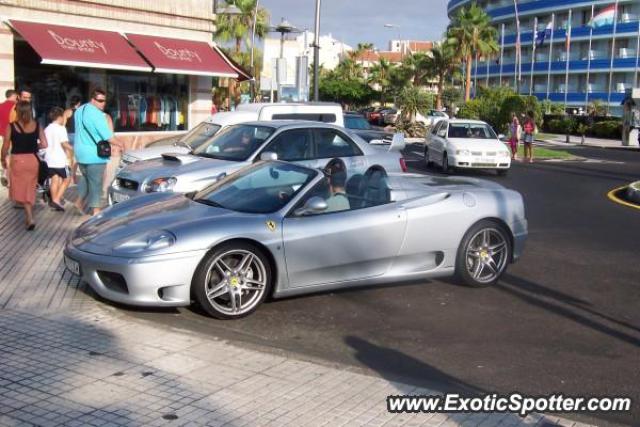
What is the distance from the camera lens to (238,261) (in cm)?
633

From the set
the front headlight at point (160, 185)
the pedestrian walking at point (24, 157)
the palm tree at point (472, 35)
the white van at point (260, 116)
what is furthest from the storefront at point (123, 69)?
the palm tree at point (472, 35)

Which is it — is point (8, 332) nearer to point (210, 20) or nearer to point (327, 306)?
point (327, 306)

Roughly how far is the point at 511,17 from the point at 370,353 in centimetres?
8364

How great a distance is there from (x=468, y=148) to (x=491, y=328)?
14.9 m

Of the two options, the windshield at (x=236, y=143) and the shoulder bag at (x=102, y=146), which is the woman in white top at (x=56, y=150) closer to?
the shoulder bag at (x=102, y=146)

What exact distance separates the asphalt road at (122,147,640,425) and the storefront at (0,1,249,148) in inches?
497

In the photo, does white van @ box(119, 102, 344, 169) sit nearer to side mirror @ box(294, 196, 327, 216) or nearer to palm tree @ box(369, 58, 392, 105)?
side mirror @ box(294, 196, 327, 216)

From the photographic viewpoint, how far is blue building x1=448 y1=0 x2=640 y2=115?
227 feet

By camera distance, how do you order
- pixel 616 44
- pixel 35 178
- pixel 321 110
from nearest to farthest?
1. pixel 35 178
2. pixel 321 110
3. pixel 616 44

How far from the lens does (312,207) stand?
660cm

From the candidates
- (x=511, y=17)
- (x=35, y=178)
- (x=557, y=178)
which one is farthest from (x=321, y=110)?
(x=511, y=17)

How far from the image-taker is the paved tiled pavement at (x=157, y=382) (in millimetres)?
4262

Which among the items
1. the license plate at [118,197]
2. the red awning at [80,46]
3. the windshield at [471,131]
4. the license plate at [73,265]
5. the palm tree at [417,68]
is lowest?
the license plate at [73,265]

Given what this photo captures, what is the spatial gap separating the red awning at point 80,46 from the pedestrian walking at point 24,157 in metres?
7.63
